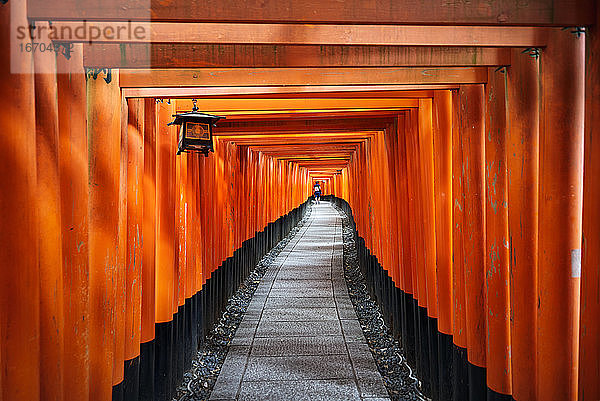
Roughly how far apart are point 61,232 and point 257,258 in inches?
491

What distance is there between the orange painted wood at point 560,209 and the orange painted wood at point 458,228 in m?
1.33

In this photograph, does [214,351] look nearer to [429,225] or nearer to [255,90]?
[429,225]

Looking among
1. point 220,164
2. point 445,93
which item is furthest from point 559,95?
point 220,164

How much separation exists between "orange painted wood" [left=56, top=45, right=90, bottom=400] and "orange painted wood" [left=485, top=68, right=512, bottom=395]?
245cm

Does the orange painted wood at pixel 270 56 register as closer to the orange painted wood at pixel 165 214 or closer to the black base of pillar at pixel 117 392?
the orange painted wood at pixel 165 214

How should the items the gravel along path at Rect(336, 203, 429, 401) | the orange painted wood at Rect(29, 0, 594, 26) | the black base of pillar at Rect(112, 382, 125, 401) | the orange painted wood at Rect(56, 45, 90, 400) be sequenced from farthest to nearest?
1. the gravel along path at Rect(336, 203, 429, 401)
2. the black base of pillar at Rect(112, 382, 125, 401)
3. the orange painted wood at Rect(56, 45, 90, 400)
4. the orange painted wood at Rect(29, 0, 594, 26)

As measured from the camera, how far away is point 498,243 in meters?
3.56

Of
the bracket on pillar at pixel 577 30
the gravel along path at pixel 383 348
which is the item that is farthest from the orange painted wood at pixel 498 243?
the gravel along path at pixel 383 348

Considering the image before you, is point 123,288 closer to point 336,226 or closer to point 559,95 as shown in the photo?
point 559,95

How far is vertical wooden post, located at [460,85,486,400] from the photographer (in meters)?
4.01

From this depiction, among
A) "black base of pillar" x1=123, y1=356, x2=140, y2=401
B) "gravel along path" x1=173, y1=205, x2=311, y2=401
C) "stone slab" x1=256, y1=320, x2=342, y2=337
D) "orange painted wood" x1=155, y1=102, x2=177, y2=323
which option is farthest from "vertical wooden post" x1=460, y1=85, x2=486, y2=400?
"stone slab" x1=256, y1=320, x2=342, y2=337

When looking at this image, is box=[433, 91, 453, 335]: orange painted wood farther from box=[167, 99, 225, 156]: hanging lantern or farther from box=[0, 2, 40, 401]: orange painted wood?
box=[0, 2, 40, 401]: orange painted wood

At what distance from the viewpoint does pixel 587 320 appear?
2.46 metres

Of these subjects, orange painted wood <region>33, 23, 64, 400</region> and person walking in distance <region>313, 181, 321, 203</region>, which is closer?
orange painted wood <region>33, 23, 64, 400</region>
